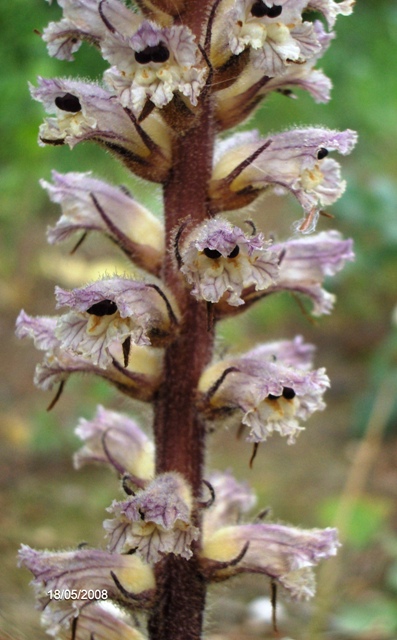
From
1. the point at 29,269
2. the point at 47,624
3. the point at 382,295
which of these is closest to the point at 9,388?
the point at 29,269

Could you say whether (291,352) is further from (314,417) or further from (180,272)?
(314,417)

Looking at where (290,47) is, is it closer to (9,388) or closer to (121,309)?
(121,309)

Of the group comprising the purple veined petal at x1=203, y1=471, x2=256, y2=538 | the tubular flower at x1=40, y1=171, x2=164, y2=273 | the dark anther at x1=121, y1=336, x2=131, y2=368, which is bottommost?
the purple veined petal at x1=203, y1=471, x2=256, y2=538

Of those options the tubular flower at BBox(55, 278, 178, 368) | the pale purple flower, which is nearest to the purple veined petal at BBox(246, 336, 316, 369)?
Answer: the pale purple flower

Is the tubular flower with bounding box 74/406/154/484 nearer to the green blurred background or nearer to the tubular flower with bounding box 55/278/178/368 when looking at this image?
the green blurred background

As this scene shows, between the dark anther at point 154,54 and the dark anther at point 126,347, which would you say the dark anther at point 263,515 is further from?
the dark anther at point 154,54

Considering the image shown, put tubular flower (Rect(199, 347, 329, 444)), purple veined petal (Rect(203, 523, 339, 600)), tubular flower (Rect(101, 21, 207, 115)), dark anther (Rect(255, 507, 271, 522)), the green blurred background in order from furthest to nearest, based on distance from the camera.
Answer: the green blurred background < dark anther (Rect(255, 507, 271, 522)) < purple veined petal (Rect(203, 523, 339, 600)) < tubular flower (Rect(199, 347, 329, 444)) < tubular flower (Rect(101, 21, 207, 115))
